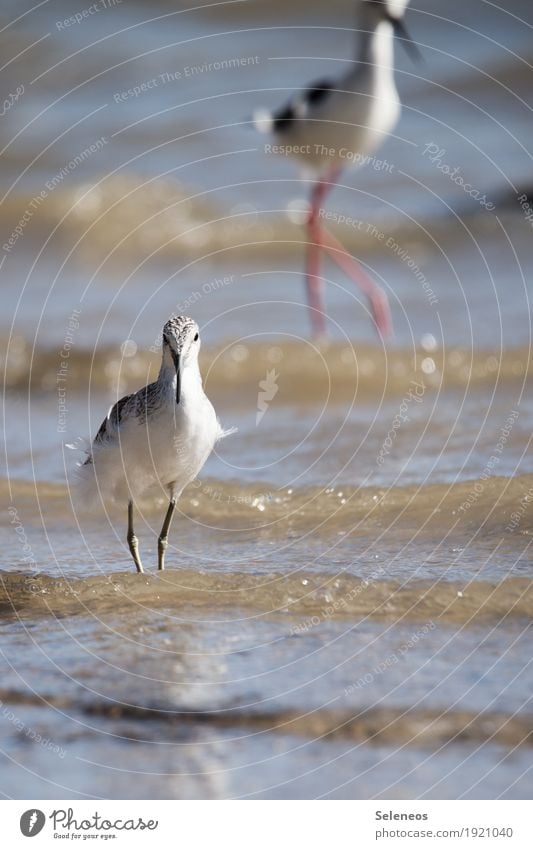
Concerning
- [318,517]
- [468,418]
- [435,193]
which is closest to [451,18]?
[435,193]

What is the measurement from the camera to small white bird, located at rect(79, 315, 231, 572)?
21.2 feet

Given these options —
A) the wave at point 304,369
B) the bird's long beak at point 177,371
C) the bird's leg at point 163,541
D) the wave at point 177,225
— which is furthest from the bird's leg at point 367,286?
the bird's long beak at point 177,371

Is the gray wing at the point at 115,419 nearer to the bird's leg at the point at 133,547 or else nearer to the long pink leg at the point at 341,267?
the bird's leg at the point at 133,547

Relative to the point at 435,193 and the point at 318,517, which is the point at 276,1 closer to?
the point at 435,193

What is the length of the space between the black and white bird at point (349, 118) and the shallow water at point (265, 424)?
0.36 m

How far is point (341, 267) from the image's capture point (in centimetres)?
1501

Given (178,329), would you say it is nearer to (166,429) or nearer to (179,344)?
(179,344)

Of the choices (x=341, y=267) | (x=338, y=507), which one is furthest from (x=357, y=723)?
(x=341, y=267)

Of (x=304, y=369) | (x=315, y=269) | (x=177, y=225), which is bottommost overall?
(x=304, y=369)

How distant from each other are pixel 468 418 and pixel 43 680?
517cm

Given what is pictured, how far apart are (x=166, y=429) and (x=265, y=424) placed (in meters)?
4.22

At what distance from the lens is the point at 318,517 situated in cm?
820

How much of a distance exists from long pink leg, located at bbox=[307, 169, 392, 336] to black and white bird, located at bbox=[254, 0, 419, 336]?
11mm

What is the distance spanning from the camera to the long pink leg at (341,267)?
500 inches
